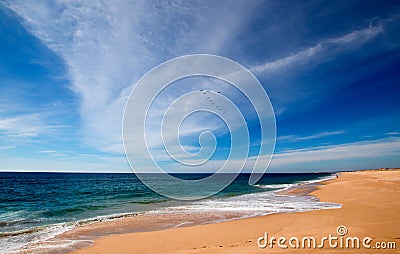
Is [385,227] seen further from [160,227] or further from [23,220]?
[23,220]

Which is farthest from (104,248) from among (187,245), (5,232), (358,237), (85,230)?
(358,237)

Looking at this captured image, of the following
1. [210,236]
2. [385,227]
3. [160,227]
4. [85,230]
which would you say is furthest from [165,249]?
[385,227]

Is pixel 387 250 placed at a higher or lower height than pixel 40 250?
higher

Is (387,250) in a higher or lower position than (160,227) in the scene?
higher

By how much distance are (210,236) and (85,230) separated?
6512mm

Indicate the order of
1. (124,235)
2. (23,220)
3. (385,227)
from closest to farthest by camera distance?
(385,227)
(124,235)
(23,220)

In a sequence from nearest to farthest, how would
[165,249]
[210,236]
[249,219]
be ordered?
[165,249] < [210,236] < [249,219]

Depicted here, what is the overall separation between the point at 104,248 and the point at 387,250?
872 centimetres

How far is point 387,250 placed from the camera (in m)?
5.81

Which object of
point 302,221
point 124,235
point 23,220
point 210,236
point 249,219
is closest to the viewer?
point 210,236

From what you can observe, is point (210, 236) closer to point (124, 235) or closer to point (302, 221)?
point (124, 235)

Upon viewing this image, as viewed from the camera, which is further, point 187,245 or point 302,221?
point 302,221

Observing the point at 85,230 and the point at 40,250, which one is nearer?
the point at 40,250

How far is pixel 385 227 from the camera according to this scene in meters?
8.50
